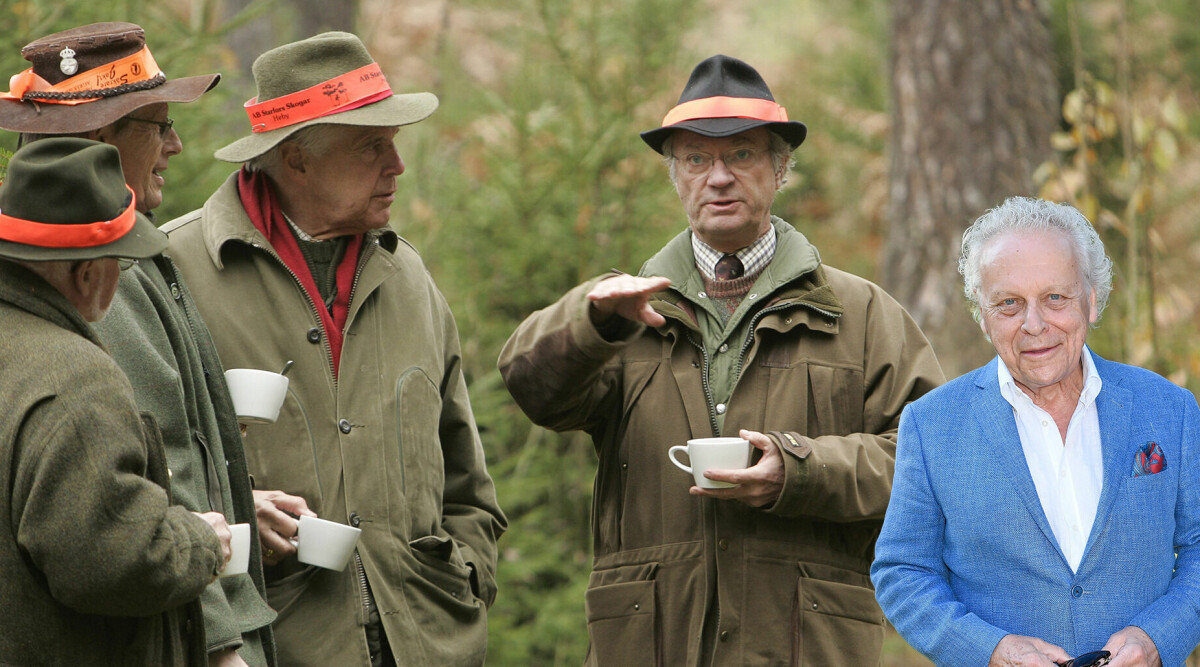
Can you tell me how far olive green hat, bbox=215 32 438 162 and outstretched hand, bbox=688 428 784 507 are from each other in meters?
1.21

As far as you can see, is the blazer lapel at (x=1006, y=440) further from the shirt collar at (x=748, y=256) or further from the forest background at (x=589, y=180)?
the forest background at (x=589, y=180)

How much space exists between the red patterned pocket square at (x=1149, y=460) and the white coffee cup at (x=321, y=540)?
68.5 inches

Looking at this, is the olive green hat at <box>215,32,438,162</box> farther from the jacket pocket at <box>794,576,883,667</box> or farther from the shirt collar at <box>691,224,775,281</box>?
the jacket pocket at <box>794,576,883,667</box>

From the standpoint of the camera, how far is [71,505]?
2084 mm

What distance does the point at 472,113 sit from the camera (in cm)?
722

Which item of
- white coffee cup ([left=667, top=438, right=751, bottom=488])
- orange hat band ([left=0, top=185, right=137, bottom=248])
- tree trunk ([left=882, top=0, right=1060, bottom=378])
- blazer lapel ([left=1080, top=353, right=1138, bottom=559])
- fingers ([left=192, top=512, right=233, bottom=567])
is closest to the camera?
orange hat band ([left=0, top=185, right=137, bottom=248])

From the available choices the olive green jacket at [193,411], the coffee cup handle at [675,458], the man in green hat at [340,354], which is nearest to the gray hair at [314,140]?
the man in green hat at [340,354]

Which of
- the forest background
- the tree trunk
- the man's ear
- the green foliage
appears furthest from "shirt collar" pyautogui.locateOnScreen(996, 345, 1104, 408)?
the tree trunk

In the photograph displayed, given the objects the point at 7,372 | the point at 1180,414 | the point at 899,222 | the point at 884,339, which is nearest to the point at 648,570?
the point at 884,339

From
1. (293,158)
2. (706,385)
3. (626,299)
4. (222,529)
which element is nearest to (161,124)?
(293,158)

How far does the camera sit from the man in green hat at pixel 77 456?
2.08 m

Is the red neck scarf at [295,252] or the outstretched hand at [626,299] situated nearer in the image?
the outstretched hand at [626,299]

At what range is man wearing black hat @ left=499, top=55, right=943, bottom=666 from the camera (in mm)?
3088

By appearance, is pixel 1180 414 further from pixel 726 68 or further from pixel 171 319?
pixel 171 319
